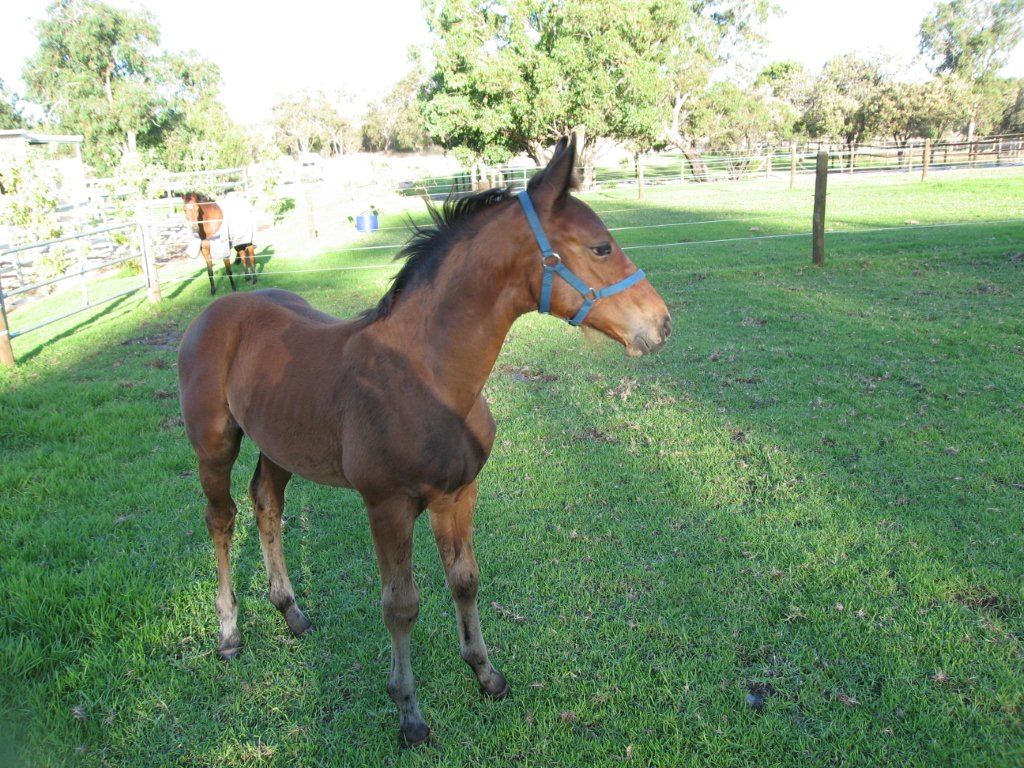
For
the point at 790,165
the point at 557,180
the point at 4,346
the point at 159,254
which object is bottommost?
the point at 4,346

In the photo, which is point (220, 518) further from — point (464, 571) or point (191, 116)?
point (191, 116)

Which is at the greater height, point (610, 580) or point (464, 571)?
point (464, 571)

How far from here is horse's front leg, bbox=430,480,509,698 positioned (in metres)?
2.88

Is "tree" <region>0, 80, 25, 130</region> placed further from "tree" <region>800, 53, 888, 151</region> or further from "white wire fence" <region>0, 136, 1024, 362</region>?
"tree" <region>800, 53, 888, 151</region>

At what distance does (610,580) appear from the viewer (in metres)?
3.70

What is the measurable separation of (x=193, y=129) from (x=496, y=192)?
47.9 m

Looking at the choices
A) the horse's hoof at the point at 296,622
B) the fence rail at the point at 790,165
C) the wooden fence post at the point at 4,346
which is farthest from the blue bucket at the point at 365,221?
the horse's hoof at the point at 296,622

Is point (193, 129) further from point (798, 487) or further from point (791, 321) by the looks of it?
point (798, 487)

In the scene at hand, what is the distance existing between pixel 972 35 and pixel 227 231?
68.3 meters

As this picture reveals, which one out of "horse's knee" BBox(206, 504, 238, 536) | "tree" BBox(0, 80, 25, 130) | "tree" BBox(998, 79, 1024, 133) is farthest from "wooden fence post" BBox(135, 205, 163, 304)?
"tree" BBox(998, 79, 1024, 133)

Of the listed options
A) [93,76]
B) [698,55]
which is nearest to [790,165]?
[698,55]

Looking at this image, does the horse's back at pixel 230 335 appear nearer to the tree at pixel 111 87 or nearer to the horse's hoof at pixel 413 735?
the horse's hoof at pixel 413 735

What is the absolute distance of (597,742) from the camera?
271cm

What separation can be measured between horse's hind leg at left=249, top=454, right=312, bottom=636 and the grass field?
15 centimetres
